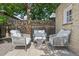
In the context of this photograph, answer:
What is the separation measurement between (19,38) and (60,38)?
125 cm

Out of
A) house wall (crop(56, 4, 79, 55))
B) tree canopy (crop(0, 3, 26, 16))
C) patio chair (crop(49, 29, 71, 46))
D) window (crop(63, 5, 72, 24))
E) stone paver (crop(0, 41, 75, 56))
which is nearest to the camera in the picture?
tree canopy (crop(0, 3, 26, 16))

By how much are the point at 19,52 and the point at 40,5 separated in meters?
1.48

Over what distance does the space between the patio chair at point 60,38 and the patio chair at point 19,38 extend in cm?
69

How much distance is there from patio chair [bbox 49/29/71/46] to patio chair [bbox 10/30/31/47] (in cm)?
69

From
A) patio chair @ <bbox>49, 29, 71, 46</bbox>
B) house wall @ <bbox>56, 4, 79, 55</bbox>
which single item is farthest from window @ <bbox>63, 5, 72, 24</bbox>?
patio chair @ <bbox>49, 29, 71, 46</bbox>

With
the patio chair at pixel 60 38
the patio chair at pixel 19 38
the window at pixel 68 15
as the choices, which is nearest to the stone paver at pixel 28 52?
the patio chair at pixel 19 38

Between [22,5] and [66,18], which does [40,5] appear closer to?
[22,5]

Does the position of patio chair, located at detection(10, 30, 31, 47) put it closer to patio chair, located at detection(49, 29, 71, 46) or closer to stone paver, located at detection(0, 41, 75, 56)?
stone paver, located at detection(0, 41, 75, 56)

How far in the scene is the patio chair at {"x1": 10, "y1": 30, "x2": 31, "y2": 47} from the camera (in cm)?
446

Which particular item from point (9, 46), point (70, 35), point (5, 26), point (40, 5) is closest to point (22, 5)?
point (40, 5)

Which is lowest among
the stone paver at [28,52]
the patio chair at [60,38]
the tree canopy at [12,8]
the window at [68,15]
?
the stone paver at [28,52]

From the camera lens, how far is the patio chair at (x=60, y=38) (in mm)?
4438

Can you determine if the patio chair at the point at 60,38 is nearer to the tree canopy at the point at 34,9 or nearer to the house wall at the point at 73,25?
the house wall at the point at 73,25

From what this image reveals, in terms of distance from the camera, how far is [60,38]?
457cm
